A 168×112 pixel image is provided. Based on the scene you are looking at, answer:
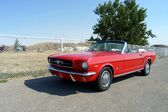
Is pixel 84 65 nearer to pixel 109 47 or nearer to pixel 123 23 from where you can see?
pixel 109 47

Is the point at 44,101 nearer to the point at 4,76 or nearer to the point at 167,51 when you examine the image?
the point at 4,76

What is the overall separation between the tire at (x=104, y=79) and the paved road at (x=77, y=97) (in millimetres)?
174

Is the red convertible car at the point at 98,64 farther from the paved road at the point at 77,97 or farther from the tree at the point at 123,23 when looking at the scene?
the tree at the point at 123,23

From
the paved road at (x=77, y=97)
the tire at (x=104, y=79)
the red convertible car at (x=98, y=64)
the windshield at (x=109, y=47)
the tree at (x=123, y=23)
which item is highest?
the tree at (x=123, y=23)

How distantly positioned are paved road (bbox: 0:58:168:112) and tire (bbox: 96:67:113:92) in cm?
17

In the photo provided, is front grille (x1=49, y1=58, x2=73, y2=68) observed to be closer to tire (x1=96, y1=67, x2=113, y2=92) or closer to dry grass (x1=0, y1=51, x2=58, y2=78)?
tire (x1=96, y1=67, x2=113, y2=92)

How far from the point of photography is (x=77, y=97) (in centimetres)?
565

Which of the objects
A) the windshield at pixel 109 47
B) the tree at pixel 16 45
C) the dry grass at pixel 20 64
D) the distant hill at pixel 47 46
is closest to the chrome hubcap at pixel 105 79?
the windshield at pixel 109 47

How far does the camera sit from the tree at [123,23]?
25312 mm

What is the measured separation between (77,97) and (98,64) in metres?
1.10

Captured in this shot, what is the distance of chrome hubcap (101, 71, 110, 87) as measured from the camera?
6363mm

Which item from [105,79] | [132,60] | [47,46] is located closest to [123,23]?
[47,46]

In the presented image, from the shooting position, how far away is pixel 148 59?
9.94 metres

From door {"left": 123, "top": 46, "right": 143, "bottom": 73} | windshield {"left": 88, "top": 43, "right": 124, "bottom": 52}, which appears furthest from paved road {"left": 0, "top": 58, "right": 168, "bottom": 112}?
windshield {"left": 88, "top": 43, "right": 124, "bottom": 52}
